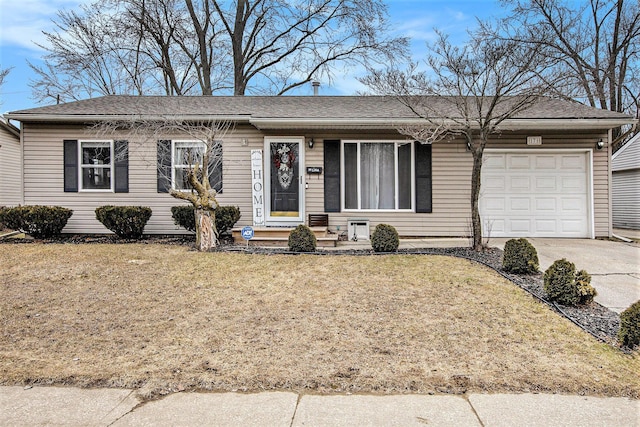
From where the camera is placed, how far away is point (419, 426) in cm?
248

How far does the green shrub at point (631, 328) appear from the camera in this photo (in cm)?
351

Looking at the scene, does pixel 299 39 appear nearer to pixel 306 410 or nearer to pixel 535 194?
pixel 535 194

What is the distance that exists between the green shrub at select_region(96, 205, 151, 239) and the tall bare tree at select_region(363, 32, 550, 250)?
19.4ft

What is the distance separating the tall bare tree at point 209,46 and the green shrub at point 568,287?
1707 centimetres

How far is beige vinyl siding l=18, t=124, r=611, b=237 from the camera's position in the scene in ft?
31.7

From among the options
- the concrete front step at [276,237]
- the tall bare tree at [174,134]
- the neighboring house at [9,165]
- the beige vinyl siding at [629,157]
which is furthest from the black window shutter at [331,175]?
the neighboring house at [9,165]

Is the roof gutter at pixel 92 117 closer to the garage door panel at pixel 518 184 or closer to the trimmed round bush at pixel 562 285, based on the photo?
the garage door panel at pixel 518 184

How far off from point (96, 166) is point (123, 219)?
200 centimetres

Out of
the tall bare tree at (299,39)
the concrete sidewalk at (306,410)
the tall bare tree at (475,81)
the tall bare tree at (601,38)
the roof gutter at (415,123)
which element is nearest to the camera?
the concrete sidewalk at (306,410)

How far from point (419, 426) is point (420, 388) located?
0.50 metres

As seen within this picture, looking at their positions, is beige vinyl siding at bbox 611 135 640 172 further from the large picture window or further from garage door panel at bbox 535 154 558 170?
the large picture window

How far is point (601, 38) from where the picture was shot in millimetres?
19172

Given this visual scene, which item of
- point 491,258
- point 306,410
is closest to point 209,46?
point 491,258

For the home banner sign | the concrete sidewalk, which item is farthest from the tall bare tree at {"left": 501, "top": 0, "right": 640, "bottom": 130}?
the concrete sidewalk
